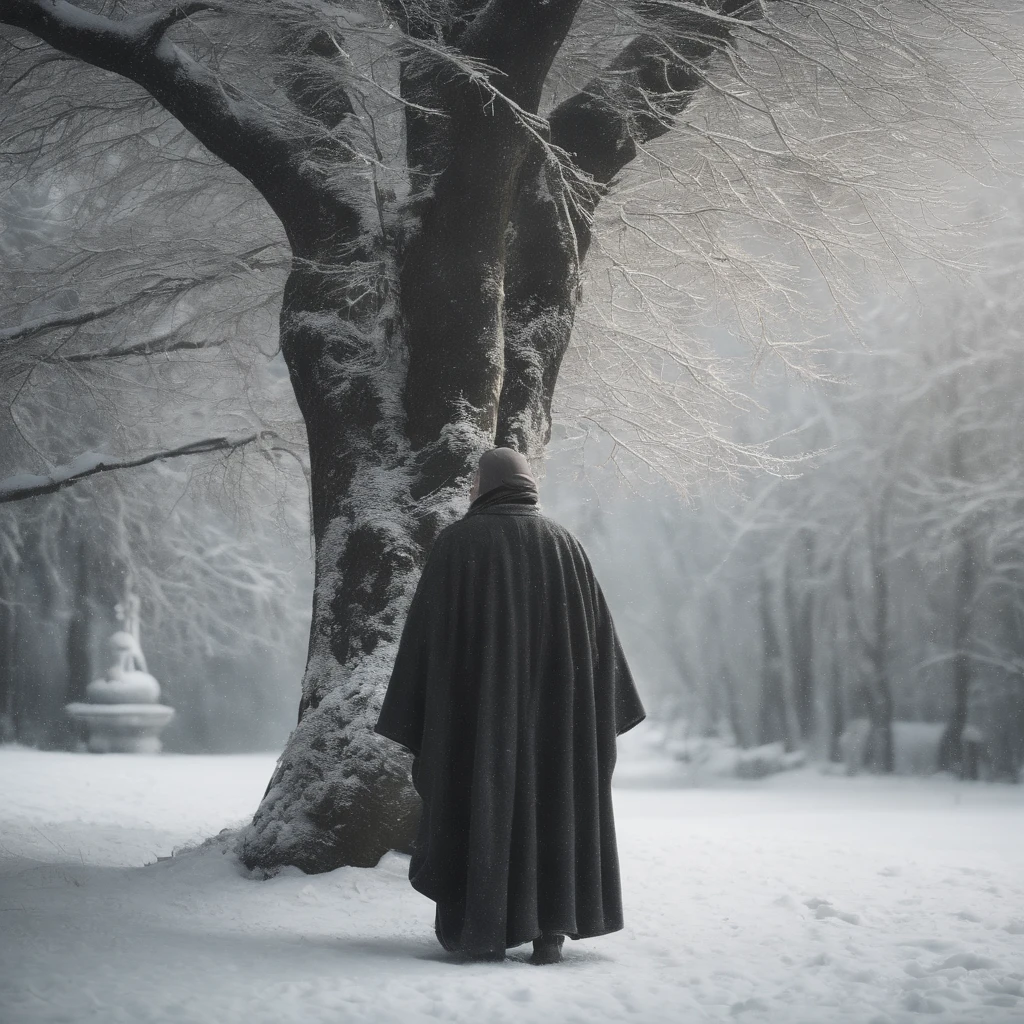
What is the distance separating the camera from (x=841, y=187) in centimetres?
621

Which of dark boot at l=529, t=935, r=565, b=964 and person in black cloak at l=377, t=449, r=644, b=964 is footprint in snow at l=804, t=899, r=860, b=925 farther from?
dark boot at l=529, t=935, r=565, b=964

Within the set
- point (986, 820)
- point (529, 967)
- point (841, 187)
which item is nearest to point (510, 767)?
point (529, 967)

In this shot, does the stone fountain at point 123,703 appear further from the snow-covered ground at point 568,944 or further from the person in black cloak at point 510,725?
the person in black cloak at point 510,725

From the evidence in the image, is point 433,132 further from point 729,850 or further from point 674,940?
point 729,850

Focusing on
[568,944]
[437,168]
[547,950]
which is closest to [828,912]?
[568,944]

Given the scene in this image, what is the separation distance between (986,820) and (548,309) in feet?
20.6

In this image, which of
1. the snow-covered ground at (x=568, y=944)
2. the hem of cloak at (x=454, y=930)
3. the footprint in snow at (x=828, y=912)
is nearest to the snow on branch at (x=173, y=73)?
the snow-covered ground at (x=568, y=944)

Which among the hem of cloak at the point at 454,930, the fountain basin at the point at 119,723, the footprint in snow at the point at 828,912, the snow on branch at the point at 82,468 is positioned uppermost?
the snow on branch at the point at 82,468

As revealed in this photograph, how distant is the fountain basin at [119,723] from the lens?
603 inches

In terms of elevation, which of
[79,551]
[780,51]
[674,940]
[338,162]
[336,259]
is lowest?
[674,940]

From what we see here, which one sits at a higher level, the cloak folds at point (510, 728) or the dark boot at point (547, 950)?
the cloak folds at point (510, 728)

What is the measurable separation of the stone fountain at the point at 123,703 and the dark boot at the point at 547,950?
13143 millimetres

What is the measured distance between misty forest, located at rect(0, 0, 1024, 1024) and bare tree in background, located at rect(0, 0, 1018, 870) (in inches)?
1.0

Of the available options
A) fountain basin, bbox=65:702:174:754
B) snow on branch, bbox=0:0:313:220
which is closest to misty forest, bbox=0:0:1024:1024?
snow on branch, bbox=0:0:313:220
